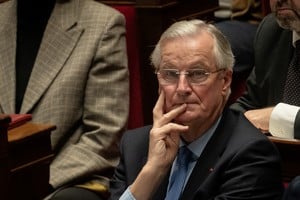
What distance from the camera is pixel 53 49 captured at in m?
2.22

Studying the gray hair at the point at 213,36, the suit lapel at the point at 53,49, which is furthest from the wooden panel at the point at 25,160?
the gray hair at the point at 213,36

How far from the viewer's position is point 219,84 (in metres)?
1.53

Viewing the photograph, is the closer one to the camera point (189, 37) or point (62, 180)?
point (189, 37)

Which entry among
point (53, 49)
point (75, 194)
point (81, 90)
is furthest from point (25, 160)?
point (53, 49)

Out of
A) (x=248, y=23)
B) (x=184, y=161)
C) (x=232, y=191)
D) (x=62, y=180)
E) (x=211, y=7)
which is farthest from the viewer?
(x=211, y=7)

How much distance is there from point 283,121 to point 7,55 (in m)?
0.92

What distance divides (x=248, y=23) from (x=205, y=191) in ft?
4.23

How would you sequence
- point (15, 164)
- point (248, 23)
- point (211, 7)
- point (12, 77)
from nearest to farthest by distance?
point (15, 164) → point (12, 77) → point (248, 23) → point (211, 7)

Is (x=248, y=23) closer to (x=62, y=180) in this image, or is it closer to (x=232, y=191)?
(x=62, y=180)

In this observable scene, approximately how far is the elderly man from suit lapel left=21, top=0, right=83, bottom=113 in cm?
67

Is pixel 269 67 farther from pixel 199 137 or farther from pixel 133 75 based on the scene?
pixel 199 137

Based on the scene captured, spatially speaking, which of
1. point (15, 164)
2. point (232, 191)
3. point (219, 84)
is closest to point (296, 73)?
point (219, 84)

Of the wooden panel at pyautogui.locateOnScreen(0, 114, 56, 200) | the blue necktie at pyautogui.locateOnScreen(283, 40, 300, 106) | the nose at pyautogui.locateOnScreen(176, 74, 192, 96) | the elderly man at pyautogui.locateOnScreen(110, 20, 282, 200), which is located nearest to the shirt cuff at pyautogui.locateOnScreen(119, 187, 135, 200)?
the elderly man at pyautogui.locateOnScreen(110, 20, 282, 200)

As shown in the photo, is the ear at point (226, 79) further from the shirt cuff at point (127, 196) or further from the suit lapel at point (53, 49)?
the suit lapel at point (53, 49)
